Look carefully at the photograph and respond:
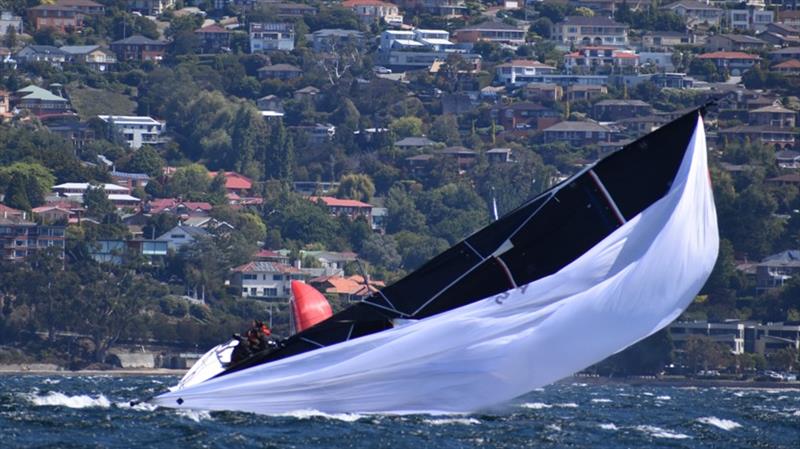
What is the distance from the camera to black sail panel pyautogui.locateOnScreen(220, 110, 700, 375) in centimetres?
2997

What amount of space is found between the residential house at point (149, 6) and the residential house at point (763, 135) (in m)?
49.5

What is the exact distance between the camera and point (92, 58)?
150 meters

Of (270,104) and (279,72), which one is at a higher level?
(279,72)

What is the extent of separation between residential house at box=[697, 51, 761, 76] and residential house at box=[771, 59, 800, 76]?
2.59 m

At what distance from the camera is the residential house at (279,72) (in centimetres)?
15038

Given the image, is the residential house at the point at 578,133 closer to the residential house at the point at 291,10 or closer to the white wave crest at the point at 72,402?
the residential house at the point at 291,10

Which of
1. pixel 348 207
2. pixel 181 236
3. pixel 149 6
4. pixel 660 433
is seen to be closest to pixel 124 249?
pixel 181 236

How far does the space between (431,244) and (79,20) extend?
64779mm

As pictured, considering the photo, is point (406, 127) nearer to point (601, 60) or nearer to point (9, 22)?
point (601, 60)

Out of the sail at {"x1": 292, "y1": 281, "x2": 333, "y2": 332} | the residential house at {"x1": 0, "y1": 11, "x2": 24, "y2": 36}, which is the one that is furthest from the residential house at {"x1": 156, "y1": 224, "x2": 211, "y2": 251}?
the sail at {"x1": 292, "y1": 281, "x2": 333, "y2": 332}

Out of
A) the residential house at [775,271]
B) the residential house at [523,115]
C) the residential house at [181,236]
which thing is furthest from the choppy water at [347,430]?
the residential house at [523,115]

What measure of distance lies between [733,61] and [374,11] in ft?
93.1

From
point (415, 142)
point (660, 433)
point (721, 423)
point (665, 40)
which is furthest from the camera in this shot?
point (665, 40)

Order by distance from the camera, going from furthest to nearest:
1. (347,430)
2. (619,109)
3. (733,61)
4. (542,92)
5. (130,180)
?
1. (733,61)
2. (542,92)
3. (619,109)
4. (130,180)
5. (347,430)
